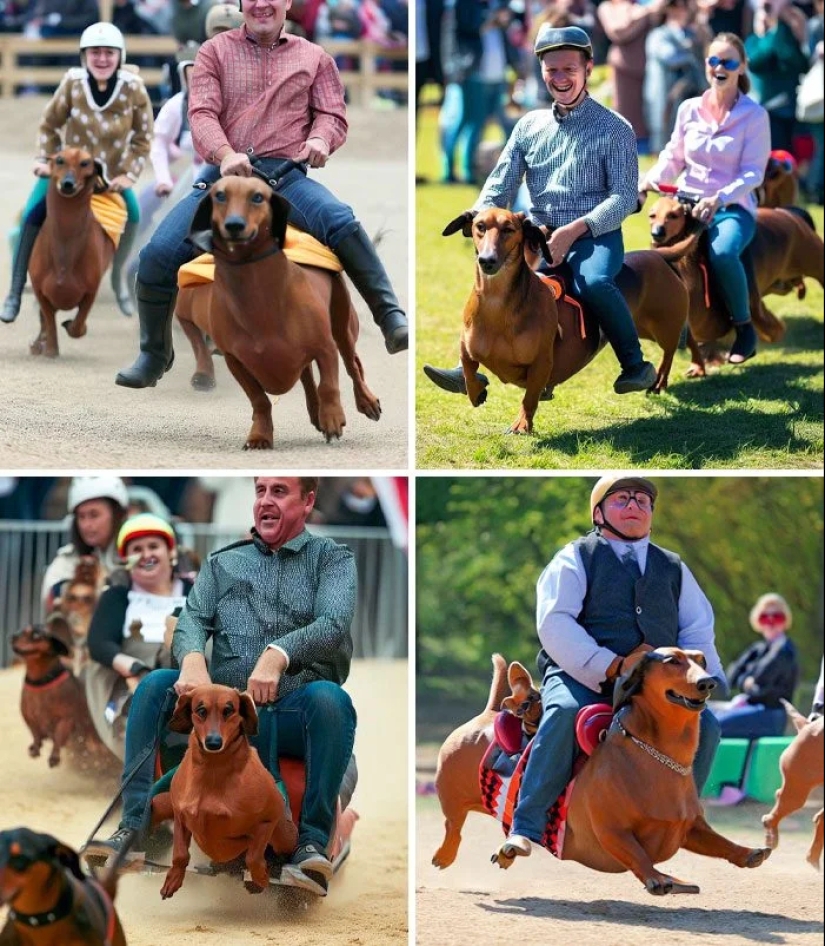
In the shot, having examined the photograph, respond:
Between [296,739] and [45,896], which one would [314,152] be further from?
[45,896]

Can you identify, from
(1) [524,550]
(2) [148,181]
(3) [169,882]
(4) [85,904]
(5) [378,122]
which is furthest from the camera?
(5) [378,122]

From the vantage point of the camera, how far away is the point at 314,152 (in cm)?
1023

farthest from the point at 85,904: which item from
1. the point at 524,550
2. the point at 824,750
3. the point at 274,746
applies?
the point at 524,550

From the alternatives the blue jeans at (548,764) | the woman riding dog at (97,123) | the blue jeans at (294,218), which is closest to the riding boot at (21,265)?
the woman riding dog at (97,123)

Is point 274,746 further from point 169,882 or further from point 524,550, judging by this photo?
point 524,550

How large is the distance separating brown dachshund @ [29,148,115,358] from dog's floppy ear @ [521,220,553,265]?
336 centimetres

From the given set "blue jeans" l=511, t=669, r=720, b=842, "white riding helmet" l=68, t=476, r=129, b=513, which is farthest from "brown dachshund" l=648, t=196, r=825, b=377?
"white riding helmet" l=68, t=476, r=129, b=513

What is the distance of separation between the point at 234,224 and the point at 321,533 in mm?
11348

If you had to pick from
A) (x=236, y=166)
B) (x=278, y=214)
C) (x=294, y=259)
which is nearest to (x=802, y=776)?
(x=294, y=259)

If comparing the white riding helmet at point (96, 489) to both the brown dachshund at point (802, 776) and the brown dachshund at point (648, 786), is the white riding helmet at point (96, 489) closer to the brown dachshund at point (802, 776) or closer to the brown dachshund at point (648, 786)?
the brown dachshund at point (648, 786)

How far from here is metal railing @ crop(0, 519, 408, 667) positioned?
19500 mm

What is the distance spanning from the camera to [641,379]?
36.0 feet

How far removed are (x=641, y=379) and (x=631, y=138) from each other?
135 centimetres

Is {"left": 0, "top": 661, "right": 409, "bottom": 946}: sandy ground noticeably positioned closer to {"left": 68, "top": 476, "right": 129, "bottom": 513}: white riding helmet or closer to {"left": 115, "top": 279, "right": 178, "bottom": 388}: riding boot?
{"left": 68, "top": 476, "right": 129, "bottom": 513}: white riding helmet
